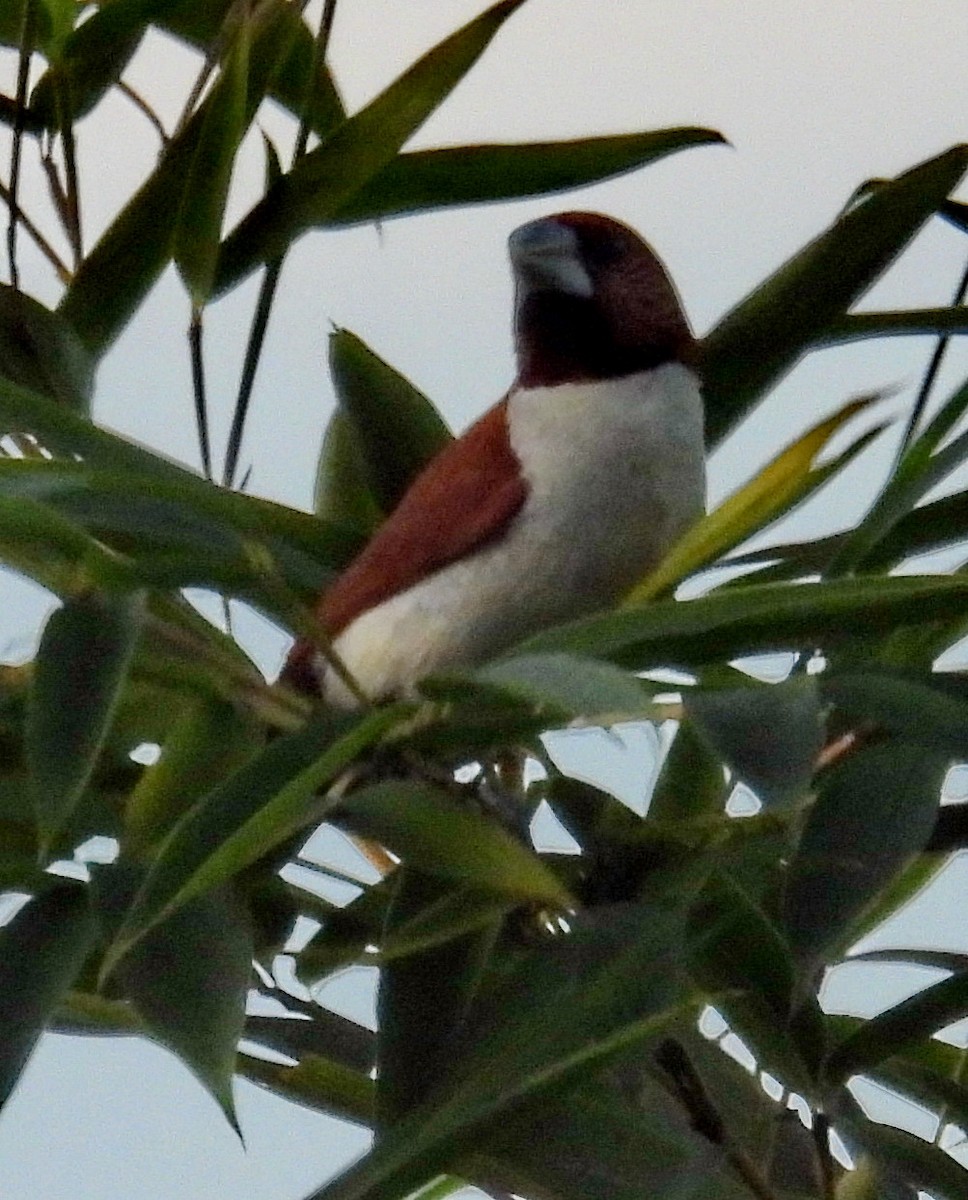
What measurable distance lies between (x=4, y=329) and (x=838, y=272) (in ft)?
1.22

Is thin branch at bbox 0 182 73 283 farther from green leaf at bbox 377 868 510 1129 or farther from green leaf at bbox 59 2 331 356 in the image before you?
green leaf at bbox 377 868 510 1129

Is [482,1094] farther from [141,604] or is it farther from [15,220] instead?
[15,220]

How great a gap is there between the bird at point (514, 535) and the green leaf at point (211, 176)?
0.15 metres

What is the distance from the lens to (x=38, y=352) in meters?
0.99

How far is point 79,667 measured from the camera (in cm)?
69

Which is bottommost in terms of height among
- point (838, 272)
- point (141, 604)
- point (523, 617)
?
point (141, 604)

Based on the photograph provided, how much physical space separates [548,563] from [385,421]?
18 centimetres

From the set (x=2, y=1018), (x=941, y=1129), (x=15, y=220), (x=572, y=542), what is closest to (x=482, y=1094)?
(x=2, y=1018)

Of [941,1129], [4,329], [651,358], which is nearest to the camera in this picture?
[941,1129]

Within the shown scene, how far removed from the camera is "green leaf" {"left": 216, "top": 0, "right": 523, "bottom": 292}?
994mm

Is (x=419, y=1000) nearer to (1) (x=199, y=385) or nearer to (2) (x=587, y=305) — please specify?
(1) (x=199, y=385)

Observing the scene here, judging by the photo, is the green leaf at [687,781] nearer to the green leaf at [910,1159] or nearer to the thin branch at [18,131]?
the green leaf at [910,1159]

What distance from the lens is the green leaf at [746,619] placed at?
68 centimetres

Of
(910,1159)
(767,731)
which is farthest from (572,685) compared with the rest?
(910,1159)
